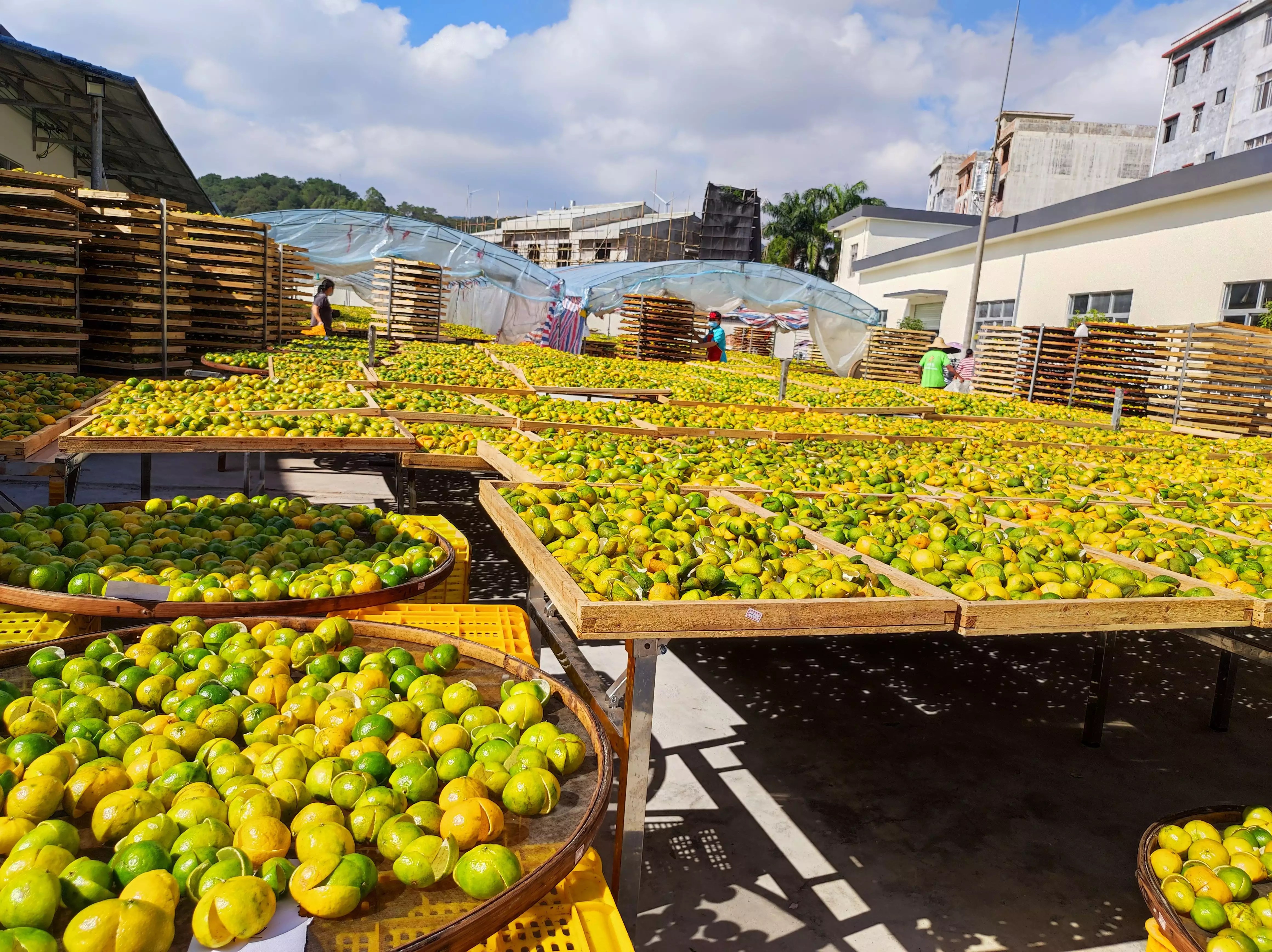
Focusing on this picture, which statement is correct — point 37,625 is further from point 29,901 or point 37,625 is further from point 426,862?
point 426,862

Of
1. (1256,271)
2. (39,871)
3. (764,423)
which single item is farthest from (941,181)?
(39,871)

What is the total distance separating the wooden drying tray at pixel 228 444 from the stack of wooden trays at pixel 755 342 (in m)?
A: 34.8

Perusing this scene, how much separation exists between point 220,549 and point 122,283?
25.9ft

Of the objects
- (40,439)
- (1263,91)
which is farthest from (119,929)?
(1263,91)

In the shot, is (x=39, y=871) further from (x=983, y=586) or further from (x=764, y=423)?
(x=764, y=423)

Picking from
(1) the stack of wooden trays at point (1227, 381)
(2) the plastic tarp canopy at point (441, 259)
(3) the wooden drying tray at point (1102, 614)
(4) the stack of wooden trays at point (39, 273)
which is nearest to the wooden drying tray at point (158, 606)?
(3) the wooden drying tray at point (1102, 614)

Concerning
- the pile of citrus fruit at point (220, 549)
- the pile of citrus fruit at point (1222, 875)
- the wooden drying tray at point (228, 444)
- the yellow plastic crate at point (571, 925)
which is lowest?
the pile of citrus fruit at point (1222, 875)

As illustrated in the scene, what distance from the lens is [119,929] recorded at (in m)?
1.32

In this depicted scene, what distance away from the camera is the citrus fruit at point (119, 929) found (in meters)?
1.30

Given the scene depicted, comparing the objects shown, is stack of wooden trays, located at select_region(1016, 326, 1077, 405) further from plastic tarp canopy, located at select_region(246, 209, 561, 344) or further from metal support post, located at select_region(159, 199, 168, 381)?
metal support post, located at select_region(159, 199, 168, 381)

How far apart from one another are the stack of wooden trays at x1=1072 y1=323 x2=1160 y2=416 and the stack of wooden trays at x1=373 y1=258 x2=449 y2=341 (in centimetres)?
1560

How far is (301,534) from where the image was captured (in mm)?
3746

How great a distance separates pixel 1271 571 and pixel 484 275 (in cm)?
2824

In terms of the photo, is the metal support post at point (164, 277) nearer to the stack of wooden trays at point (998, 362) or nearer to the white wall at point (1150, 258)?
the stack of wooden trays at point (998, 362)
